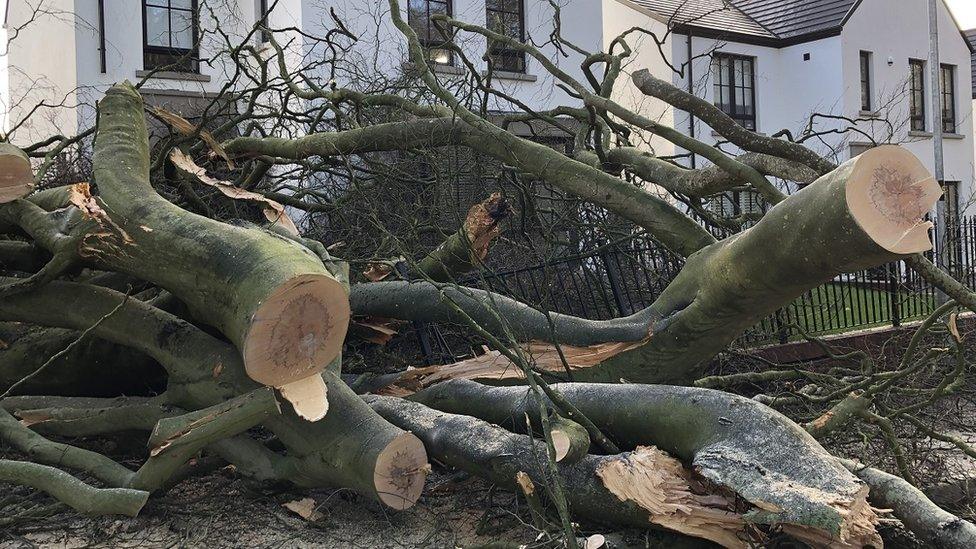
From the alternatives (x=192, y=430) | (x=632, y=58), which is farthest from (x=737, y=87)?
(x=192, y=430)

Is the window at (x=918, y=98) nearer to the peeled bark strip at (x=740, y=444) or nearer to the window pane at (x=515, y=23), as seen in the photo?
the window pane at (x=515, y=23)

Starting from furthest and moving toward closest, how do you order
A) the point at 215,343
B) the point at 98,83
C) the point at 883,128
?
the point at 883,128
the point at 98,83
the point at 215,343

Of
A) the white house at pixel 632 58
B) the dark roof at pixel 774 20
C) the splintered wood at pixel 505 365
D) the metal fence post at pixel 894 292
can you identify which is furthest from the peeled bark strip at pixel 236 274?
the dark roof at pixel 774 20

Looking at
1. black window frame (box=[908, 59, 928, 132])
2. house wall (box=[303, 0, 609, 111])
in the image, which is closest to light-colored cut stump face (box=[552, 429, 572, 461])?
house wall (box=[303, 0, 609, 111])

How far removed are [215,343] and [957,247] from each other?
30.8 feet

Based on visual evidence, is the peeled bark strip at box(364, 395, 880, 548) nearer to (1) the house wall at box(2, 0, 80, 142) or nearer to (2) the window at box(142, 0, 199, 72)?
(1) the house wall at box(2, 0, 80, 142)

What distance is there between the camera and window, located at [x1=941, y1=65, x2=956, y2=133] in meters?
24.6

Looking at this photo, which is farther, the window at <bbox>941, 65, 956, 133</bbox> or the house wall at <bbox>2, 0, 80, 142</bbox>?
the window at <bbox>941, 65, 956, 133</bbox>

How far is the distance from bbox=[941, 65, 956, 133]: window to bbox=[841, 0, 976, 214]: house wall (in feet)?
0.37

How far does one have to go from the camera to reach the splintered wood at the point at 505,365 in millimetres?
4285

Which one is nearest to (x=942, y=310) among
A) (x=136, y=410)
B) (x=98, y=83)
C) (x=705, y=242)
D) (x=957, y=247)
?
(x=705, y=242)

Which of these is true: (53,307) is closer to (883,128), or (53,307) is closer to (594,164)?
(594,164)

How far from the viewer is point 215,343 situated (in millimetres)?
4043

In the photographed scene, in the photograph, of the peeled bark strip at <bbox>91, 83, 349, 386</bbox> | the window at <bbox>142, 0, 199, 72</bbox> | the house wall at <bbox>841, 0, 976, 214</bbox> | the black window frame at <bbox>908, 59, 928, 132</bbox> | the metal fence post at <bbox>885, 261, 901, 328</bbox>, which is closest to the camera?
the peeled bark strip at <bbox>91, 83, 349, 386</bbox>
